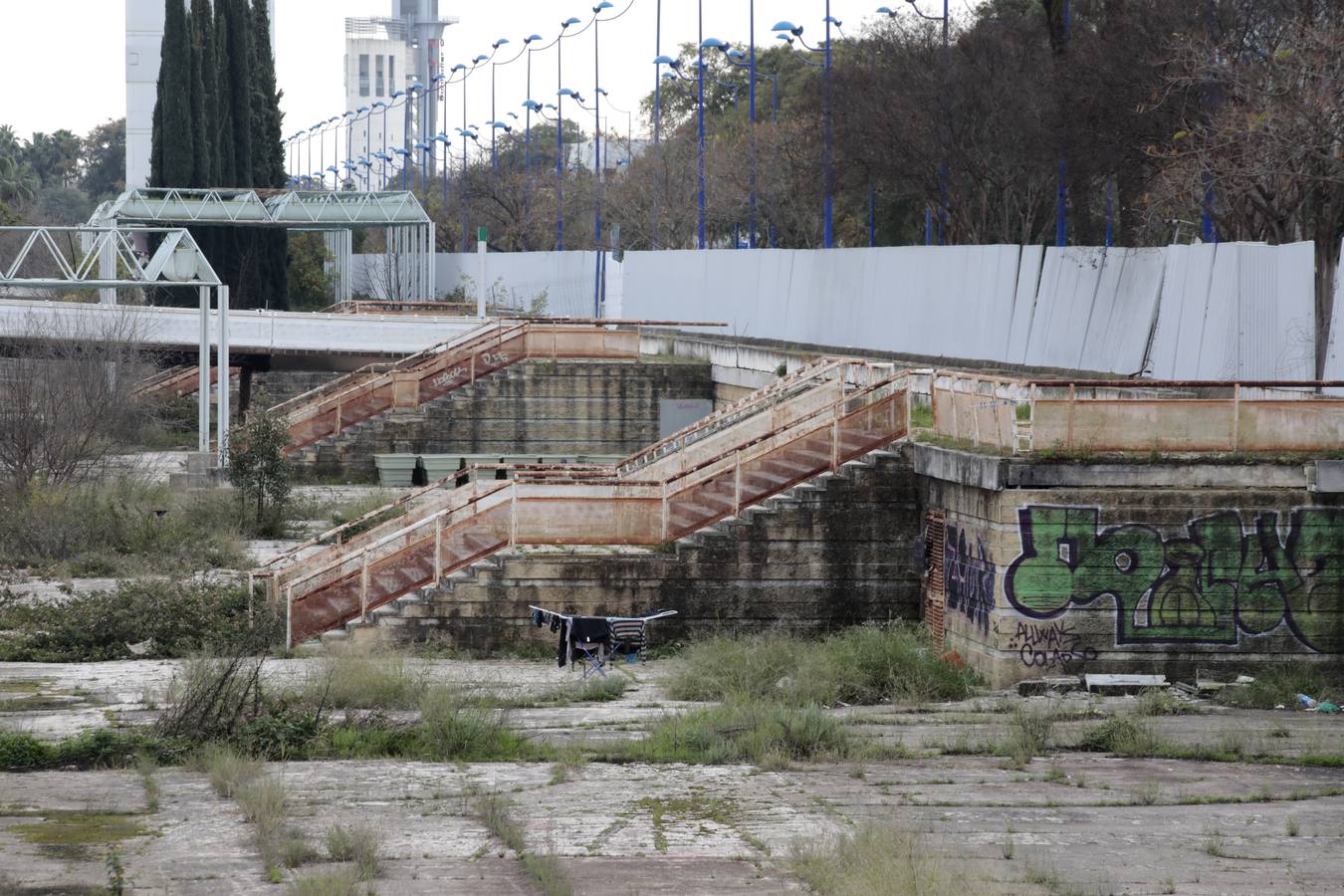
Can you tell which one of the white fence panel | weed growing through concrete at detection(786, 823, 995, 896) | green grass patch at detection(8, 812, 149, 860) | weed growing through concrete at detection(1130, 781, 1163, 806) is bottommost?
weed growing through concrete at detection(1130, 781, 1163, 806)

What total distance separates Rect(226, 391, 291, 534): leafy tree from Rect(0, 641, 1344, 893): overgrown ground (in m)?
12.4

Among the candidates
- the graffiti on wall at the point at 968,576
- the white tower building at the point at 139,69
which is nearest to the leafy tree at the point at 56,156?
the white tower building at the point at 139,69

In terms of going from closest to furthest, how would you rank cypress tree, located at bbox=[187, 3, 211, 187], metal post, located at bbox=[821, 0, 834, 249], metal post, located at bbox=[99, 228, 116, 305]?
metal post, located at bbox=[821, 0, 834, 249] → metal post, located at bbox=[99, 228, 116, 305] → cypress tree, located at bbox=[187, 3, 211, 187]

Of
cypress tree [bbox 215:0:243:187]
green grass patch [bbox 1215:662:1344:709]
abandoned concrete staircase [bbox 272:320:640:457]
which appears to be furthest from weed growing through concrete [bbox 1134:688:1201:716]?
cypress tree [bbox 215:0:243:187]

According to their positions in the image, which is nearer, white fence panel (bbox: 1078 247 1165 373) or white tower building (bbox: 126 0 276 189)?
white fence panel (bbox: 1078 247 1165 373)

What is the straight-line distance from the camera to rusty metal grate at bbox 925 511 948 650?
22156mm

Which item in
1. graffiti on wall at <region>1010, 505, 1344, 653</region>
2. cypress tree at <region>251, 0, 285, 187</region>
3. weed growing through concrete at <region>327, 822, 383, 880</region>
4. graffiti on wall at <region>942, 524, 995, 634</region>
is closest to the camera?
weed growing through concrete at <region>327, 822, 383, 880</region>

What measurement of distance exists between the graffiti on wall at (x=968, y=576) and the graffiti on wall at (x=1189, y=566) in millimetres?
499

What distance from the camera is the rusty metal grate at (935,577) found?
2216 centimetres

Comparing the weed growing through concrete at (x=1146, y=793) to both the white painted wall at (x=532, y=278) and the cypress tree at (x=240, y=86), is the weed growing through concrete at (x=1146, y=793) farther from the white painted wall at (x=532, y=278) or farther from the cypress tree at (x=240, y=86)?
the cypress tree at (x=240, y=86)

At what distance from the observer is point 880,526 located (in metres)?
23.1

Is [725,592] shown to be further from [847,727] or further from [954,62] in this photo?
[954,62]

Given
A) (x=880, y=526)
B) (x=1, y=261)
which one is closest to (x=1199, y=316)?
(x=880, y=526)

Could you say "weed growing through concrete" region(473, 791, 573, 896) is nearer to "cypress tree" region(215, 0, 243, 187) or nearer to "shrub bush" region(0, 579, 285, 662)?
"shrub bush" region(0, 579, 285, 662)
